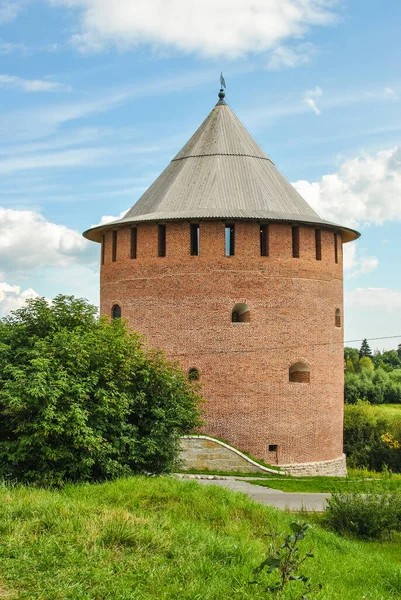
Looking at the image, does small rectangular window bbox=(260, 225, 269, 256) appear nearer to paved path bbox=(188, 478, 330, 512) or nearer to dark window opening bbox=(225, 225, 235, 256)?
dark window opening bbox=(225, 225, 235, 256)

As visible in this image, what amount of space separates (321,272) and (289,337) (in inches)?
77.3

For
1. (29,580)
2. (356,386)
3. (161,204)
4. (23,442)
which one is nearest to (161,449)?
(23,442)

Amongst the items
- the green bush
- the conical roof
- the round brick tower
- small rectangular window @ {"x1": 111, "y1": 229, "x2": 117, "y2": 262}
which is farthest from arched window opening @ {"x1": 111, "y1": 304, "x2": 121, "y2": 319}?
the green bush

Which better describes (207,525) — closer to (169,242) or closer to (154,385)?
(154,385)

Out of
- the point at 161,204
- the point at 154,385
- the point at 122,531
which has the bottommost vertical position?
the point at 122,531

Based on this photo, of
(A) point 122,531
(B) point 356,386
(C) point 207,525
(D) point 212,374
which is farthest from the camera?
(B) point 356,386

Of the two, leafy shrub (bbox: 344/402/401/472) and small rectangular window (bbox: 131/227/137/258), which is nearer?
small rectangular window (bbox: 131/227/137/258)

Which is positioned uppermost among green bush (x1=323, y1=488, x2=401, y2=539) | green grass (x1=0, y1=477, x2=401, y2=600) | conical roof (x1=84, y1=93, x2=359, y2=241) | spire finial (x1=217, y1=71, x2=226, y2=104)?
spire finial (x1=217, y1=71, x2=226, y2=104)

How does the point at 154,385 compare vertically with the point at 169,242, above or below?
below

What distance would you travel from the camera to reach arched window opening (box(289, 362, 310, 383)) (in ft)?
56.2

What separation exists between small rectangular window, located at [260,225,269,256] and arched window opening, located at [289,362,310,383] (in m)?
2.82

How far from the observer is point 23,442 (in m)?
9.15

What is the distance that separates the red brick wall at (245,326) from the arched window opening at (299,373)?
0.52 ft

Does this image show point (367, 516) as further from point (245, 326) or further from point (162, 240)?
point (162, 240)
